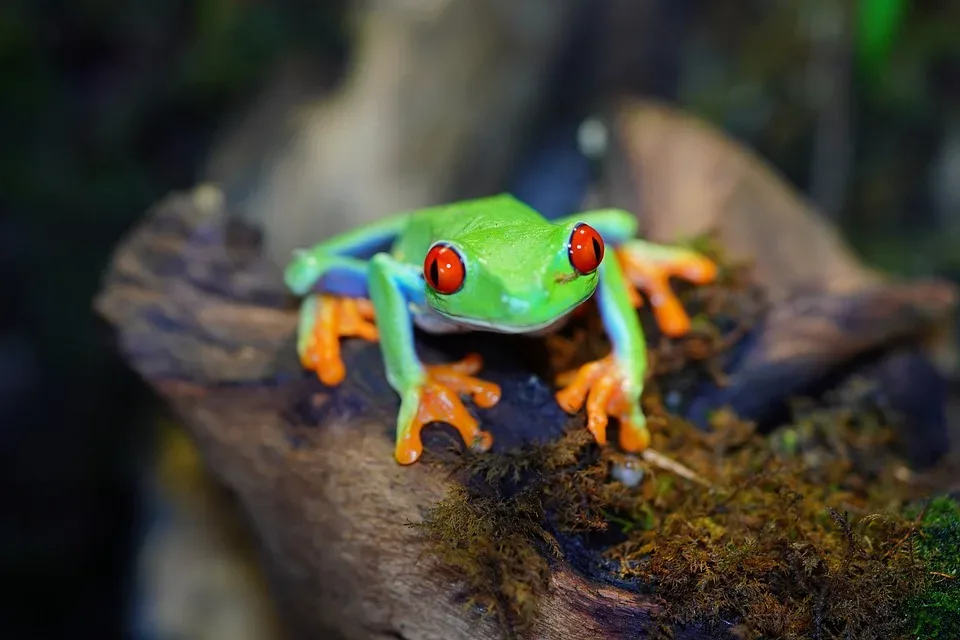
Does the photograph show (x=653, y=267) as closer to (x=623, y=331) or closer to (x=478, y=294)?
(x=623, y=331)

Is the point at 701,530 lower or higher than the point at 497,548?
lower

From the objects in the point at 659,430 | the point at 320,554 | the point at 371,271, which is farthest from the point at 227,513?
the point at 659,430

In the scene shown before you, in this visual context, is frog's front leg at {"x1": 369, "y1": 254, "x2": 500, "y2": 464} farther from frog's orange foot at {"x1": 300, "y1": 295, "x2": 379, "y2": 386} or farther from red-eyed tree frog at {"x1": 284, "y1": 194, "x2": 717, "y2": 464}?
frog's orange foot at {"x1": 300, "y1": 295, "x2": 379, "y2": 386}

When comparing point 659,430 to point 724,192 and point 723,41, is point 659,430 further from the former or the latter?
point 723,41

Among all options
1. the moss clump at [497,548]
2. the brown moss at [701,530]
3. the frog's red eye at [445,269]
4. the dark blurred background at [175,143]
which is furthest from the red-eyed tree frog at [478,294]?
the dark blurred background at [175,143]

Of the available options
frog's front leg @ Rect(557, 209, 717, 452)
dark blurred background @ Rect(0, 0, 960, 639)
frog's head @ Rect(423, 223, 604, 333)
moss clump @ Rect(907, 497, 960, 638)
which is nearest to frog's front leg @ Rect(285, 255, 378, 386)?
frog's head @ Rect(423, 223, 604, 333)

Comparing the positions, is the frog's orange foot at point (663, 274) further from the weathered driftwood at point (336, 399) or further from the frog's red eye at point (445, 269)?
the frog's red eye at point (445, 269)

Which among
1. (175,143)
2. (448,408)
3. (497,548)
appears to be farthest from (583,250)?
(175,143)
